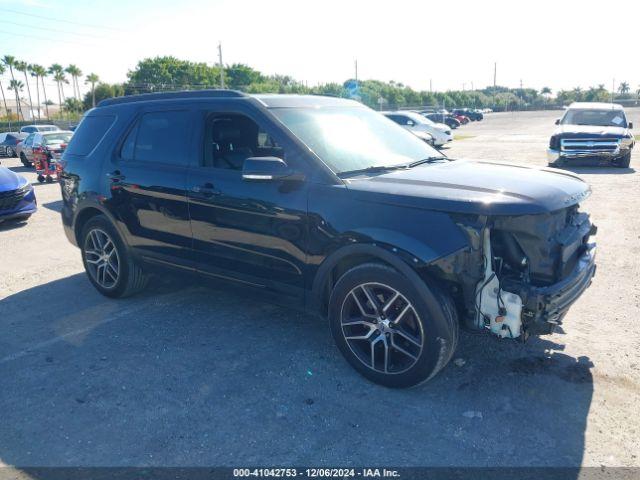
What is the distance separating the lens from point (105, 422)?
3.32 m

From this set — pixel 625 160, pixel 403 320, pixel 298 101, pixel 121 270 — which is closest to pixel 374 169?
pixel 298 101

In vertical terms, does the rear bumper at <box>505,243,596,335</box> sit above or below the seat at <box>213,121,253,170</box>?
below

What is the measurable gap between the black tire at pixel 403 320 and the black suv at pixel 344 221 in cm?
1

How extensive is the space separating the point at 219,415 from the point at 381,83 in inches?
4300

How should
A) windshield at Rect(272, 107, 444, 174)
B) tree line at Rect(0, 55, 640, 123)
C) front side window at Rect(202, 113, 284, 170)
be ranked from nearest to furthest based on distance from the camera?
windshield at Rect(272, 107, 444, 174) < front side window at Rect(202, 113, 284, 170) < tree line at Rect(0, 55, 640, 123)

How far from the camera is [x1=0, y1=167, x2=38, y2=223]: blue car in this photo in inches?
356

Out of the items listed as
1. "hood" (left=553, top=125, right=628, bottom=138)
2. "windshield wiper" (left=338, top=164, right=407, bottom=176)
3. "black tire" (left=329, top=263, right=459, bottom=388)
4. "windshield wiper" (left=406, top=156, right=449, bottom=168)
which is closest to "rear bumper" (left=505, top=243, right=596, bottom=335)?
"black tire" (left=329, top=263, right=459, bottom=388)

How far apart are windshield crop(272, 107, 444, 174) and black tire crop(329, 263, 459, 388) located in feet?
2.79

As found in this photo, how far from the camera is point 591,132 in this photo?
14.4 metres

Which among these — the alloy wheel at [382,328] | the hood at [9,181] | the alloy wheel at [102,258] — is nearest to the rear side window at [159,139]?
the alloy wheel at [102,258]

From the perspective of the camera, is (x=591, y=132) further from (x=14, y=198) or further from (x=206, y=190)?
(x=14, y=198)

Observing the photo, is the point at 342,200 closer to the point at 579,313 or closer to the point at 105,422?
the point at 105,422

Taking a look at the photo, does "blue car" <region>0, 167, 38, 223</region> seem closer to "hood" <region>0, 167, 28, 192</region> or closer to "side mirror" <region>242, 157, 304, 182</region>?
"hood" <region>0, 167, 28, 192</region>

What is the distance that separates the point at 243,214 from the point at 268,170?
56 centimetres
